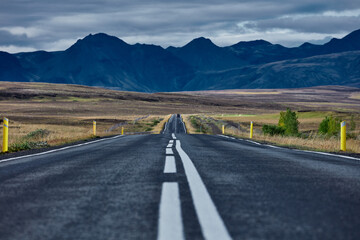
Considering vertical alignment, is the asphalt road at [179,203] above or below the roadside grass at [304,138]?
above

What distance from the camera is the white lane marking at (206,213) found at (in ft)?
12.2

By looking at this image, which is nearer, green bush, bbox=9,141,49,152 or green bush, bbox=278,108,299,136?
green bush, bbox=9,141,49,152

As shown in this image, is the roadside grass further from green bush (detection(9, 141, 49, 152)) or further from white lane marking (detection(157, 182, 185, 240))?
white lane marking (detection(157, 182, 185, 240))

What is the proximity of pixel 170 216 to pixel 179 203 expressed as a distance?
608mm

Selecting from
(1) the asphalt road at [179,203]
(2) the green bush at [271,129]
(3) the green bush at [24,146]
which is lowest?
(2) the green bush at [271,129]

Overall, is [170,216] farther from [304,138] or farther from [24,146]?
[304,138]

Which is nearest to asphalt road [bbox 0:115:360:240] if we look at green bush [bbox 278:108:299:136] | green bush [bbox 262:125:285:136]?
green bush [bbox 262:125:285:136]

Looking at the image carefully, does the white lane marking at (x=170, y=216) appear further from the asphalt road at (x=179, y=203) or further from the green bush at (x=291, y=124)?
the green bush at (x=291, y=124)

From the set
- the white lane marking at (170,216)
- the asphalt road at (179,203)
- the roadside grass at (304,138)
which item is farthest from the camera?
the roadside grass at (304,138)

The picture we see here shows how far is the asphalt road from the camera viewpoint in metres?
3.85

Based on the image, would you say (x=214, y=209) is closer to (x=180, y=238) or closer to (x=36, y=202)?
(x=180, y=238)

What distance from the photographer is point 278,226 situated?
399 centimetres

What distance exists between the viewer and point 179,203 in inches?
193

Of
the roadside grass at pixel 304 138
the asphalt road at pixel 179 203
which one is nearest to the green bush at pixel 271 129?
the roadside grass at pixel 304 138
